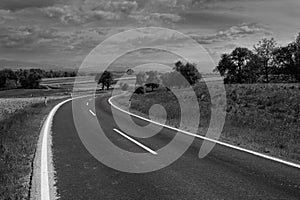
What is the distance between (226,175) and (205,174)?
0.44m

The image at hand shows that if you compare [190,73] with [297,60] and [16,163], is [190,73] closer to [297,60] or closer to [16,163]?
[297,60]

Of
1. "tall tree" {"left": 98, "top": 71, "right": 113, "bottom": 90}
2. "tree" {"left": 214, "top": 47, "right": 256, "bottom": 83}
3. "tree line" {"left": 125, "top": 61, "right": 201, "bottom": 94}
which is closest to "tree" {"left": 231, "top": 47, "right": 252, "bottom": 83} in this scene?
"tree" {"left": 214, "top": 47, "right": 256, "bottom": 83}

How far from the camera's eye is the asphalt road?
521 cm

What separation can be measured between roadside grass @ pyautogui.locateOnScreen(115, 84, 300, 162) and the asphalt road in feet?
4.94

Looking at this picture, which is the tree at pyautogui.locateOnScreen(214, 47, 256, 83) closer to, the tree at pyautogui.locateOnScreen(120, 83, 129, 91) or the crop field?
the tree at pyautogui.locateOnScreen(120, 83, 129, 91)

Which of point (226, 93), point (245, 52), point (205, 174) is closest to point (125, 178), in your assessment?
point (205, 174)

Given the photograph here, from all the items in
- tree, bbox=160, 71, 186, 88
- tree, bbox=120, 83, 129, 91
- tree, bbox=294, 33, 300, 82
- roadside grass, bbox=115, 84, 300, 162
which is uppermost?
tree, bbox=294, 33, 300, 82

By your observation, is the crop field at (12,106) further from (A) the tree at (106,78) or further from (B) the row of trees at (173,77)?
(A) the tree at (106,78)

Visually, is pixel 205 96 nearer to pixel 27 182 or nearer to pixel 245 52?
pixel 27 182

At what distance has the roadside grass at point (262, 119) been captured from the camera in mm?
9678

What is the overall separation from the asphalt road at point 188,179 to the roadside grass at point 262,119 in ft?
4.94

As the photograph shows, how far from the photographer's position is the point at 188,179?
606 centimetres

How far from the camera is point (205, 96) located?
24594 millimetres

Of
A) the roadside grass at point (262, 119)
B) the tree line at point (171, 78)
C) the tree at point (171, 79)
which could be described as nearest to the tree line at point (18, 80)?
the tree line at point (171, 78)
